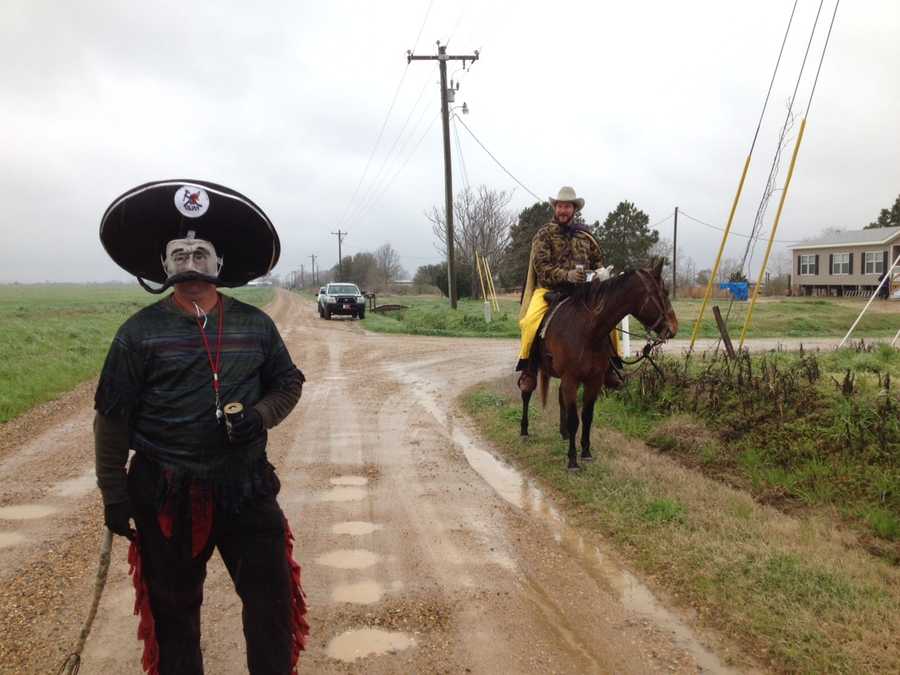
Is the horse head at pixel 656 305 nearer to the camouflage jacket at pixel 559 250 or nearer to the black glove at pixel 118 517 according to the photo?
the camouflage jacket at pixel 559 250

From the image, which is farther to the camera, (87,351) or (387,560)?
(87,351)

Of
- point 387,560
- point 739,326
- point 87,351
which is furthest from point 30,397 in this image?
point 739,326

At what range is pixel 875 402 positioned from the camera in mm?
6074

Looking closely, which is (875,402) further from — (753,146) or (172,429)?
(172,429)

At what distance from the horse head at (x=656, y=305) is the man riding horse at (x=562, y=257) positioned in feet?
2.17

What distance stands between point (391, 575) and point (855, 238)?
47347mm

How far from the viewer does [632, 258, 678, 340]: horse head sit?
233 inches

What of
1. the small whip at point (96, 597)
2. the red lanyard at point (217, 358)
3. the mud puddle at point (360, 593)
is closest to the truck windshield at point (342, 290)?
the mud puddle at point (360, 593)

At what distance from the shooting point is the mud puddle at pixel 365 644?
10.7ft

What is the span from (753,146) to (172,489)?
8.33 meters

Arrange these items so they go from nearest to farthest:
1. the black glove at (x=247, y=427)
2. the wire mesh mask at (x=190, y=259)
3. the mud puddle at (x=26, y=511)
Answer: the black glove at (x=247, y=427)
the wire mesh mask at (x=190, y=259)
the mud puddle at (x=26, y=511)

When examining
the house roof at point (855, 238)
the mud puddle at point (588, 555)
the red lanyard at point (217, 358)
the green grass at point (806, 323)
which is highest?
the house roof at point (855, 238)

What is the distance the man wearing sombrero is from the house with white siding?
41189mm

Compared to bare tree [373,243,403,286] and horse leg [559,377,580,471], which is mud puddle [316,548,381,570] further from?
bare tree [373,243,403,286]
